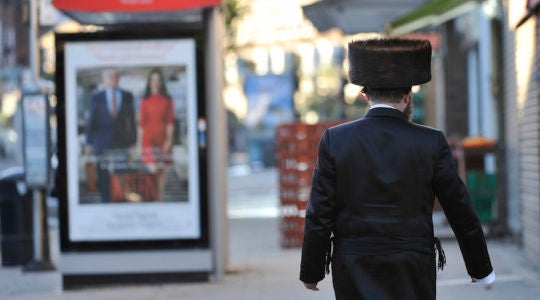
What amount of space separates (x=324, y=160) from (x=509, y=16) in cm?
764

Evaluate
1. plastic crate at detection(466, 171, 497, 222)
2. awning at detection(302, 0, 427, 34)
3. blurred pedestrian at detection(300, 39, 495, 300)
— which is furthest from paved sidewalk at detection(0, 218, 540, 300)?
awning at detection(302, 0, 427, 34)

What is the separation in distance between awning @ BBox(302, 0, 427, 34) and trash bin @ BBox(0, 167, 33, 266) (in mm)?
5433

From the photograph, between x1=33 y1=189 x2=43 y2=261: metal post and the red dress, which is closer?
the red dress

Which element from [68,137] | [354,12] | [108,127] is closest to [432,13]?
[354,12]

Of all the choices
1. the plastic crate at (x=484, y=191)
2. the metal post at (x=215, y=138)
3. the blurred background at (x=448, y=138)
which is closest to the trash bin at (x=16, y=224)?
the blurred background at (x=448, y=138)

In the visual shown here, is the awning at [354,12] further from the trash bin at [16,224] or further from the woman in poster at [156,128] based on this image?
the woman in poster at [156,128]

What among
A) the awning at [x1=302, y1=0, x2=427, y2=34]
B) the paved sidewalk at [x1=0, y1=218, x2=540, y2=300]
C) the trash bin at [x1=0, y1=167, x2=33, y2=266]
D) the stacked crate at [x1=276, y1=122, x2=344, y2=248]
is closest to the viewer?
the paved sidewalk at [x1=0, y1=218, x2=540, y2=300]

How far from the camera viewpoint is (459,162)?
1328 centimetres

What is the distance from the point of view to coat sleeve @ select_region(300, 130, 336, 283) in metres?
4.41

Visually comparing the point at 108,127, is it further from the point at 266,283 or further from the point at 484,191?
the point at 484,191

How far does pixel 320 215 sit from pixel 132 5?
16.4 feet

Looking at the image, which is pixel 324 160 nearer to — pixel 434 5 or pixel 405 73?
pixel 405 73

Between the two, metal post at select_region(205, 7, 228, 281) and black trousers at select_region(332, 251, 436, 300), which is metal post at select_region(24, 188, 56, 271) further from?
black trousers at select_region(332, 251, 436, 300)

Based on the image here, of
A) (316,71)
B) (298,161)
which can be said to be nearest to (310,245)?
(298,161)
